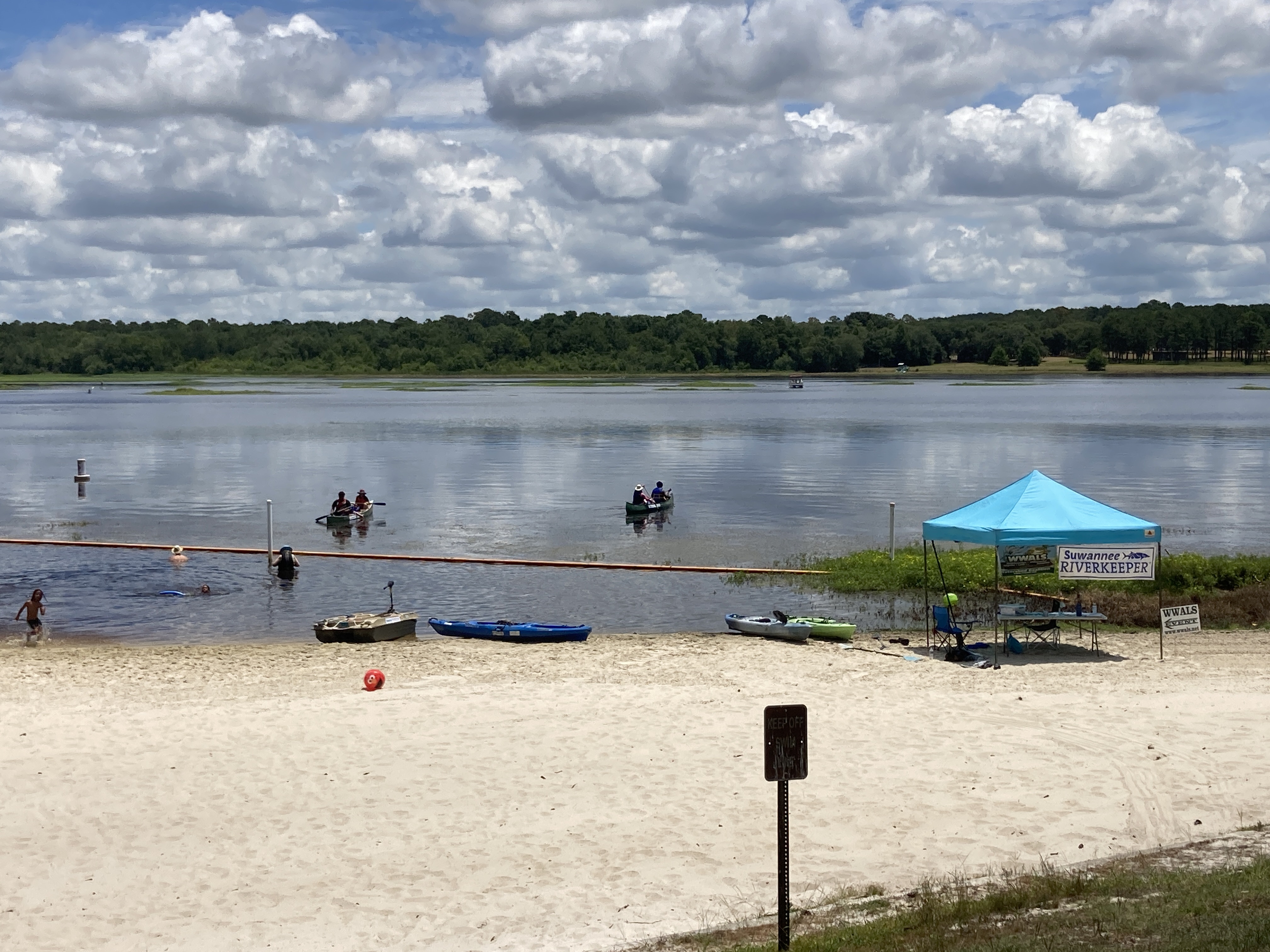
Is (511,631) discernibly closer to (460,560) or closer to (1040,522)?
(1040,522)

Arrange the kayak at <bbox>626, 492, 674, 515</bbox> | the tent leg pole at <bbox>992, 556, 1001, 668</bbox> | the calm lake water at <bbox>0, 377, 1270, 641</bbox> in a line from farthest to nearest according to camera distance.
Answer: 1. the kayak at <bbox>626, 492, 674, 515</bbox>
2. the calm lake water at <bbox>0, 377, 1270, 641</bbox>
3. the tent leg pole at <bbox>992, 556, 1001, 668</bbox>

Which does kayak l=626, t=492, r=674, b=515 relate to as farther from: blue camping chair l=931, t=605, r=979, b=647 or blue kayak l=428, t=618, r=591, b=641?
blue camping chair l=931, t=605, r=979, b=647

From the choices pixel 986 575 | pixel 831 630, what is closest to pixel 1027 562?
pixel 831 630

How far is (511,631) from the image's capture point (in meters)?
23.5

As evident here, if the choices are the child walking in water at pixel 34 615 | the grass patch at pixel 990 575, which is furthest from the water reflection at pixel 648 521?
the child walking in water at pixel 34 615

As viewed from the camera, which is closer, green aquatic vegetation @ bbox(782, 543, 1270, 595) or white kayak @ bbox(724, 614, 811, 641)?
white kayak @ bbox(724, 614, 811, 641)

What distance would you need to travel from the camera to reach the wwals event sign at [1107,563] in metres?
20.2

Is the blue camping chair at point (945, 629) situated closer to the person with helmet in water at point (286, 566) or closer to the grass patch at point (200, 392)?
the person with helmet in water at point (286, 566)

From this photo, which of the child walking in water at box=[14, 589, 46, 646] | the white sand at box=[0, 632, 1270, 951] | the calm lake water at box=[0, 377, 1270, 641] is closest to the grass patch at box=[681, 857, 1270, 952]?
the white sand at box=[0, 632, 1270, 951]

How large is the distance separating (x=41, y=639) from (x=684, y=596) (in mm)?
13427

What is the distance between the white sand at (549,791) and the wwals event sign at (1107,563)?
1.42m

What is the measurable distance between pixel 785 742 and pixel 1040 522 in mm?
12638

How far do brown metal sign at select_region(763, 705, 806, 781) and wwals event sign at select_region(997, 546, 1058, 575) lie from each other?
43.6 ft

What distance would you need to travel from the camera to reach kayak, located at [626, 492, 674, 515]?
1727 inches
